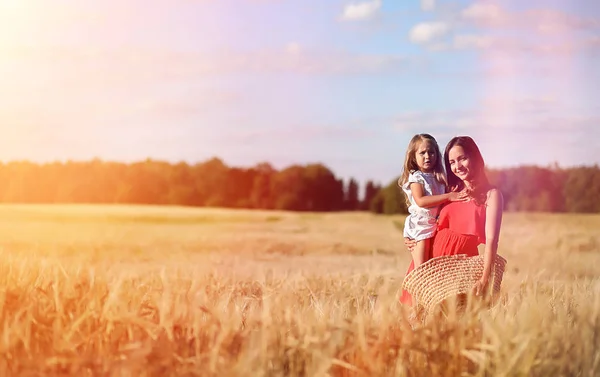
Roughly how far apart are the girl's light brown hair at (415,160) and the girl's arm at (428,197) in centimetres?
12

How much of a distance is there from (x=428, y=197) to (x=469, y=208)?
218mm

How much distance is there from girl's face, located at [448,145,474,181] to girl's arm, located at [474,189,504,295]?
0.48ft

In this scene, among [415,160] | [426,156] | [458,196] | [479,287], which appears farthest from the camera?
[415,160]

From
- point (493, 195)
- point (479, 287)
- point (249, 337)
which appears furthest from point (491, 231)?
point (249, 337)

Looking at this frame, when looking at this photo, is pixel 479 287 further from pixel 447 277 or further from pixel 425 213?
pixel 425 213

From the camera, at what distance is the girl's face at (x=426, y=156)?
3.88m

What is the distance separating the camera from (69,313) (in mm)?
2754

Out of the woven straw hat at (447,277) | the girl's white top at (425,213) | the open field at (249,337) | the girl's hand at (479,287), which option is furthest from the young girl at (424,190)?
the open field at (249,337)

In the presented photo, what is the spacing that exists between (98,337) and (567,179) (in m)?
12.7

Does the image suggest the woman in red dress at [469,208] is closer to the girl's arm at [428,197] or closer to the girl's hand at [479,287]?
the girl's arm at [428,197]

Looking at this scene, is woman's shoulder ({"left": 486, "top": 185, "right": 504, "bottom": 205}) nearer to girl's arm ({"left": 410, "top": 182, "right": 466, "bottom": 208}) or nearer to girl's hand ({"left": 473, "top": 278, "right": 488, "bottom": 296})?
girl's arm ({"left": 410, "top": 182, "right": 466, "bottom": 208})

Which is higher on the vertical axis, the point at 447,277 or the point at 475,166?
the point at 475,166

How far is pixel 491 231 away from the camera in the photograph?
3.56 m

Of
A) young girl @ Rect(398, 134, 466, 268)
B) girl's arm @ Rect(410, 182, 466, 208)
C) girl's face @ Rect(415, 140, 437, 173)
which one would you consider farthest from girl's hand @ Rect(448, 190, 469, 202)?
girl's face @ Rect(415, 140, 437, 173)
